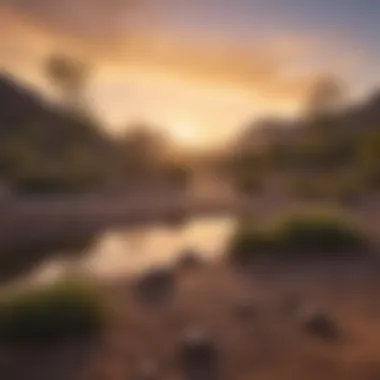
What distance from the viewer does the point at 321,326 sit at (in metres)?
4.57

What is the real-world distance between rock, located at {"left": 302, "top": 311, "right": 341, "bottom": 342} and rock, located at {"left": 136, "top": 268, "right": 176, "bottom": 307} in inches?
45.9

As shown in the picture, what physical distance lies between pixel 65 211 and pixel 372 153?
19.4ft

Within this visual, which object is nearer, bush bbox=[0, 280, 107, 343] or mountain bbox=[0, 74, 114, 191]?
bush bbox=[0, 280, 107, 343]

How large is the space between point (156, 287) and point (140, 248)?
3.02 m

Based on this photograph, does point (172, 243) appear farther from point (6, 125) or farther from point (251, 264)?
point (6, 125)

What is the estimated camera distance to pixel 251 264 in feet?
21.5

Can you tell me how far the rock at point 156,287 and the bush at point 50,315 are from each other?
0.86m

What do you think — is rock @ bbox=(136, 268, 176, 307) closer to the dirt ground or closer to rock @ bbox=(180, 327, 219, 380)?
the dirt ground

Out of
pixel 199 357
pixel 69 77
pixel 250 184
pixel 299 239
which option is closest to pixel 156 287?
pixel 199 357

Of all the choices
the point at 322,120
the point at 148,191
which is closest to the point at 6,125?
the point at 148,191

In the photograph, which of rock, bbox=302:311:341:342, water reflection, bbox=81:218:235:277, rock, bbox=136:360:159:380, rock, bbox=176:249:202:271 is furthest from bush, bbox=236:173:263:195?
rock, bbox=136:360:159:380

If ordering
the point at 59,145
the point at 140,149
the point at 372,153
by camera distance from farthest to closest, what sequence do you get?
the point at 59,145, the point at 140,149, the point at 372,153

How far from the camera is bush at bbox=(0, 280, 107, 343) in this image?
4188 mm

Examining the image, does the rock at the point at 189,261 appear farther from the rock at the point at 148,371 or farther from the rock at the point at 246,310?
the rock at the point at 148,371
